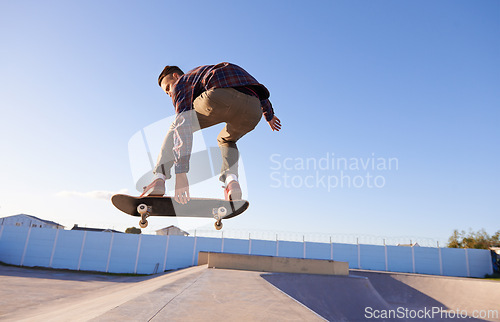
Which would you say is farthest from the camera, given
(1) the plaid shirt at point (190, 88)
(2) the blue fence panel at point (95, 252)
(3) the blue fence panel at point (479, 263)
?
(3) the blue fence panel at point (479, 263)

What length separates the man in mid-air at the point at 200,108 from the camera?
3223 millimetres

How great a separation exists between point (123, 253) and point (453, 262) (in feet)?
88.1

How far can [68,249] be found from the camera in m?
23.4

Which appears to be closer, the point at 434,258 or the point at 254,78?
the point at 254,78

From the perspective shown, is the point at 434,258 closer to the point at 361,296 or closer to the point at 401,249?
the point at 401,249

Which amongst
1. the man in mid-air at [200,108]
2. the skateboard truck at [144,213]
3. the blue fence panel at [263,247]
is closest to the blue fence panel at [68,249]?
the blue fence panel at [263,247]

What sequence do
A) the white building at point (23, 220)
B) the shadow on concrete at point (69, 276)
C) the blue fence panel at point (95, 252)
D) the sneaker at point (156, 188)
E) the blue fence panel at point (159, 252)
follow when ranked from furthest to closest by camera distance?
the white building at point (23, 220), the blue fence panel at point (159, 252), the blue fence panel at point (95, 252), the shadow on concrete at point (69, 276), the sneaker at point (156, 188)

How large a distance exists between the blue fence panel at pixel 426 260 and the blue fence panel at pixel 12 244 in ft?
105

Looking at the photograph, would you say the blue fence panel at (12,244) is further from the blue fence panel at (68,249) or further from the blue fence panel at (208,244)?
the blue fence panel at (208,244)

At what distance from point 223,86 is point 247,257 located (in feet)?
30.7

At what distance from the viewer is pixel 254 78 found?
343 cm

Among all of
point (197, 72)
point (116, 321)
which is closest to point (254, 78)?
point (197, 72)

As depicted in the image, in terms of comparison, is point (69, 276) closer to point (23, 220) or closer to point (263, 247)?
point (263, 247)

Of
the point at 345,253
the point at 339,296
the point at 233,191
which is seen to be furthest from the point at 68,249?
the point at 233,191
